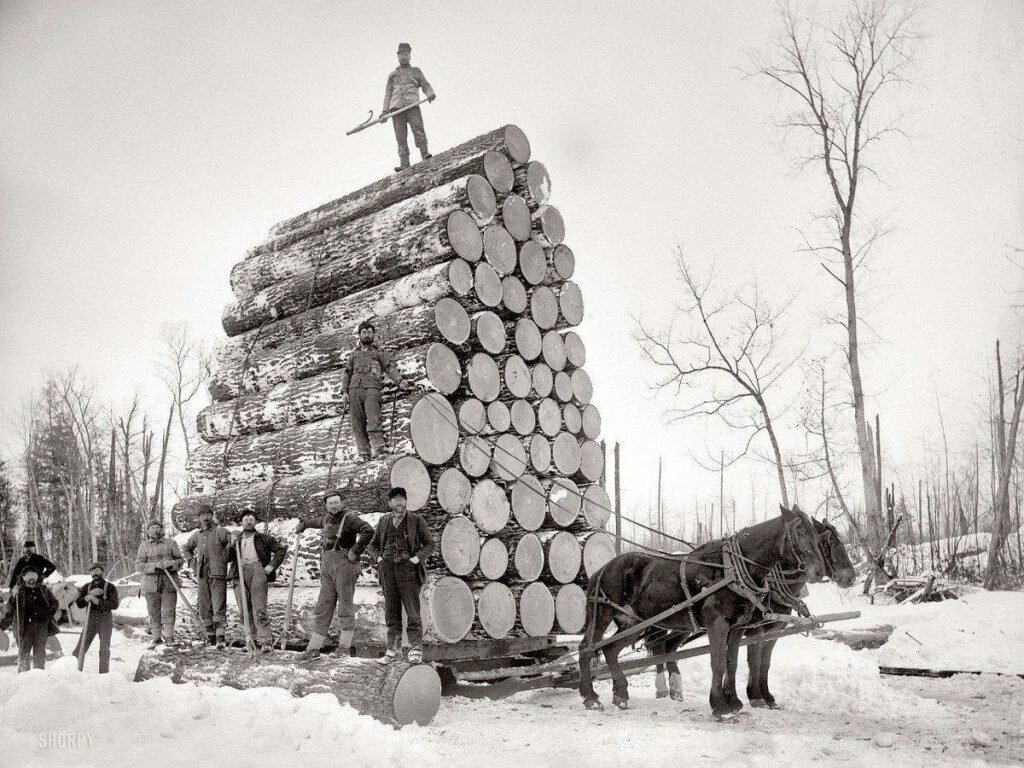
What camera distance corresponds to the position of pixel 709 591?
6895mm

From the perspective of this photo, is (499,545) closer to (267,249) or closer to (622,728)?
(622,728)

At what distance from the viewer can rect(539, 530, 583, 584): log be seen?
363 inches

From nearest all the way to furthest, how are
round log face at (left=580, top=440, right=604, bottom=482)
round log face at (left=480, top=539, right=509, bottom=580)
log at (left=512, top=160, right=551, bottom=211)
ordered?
1. round log face at (left=480, top=539, right=509, bottom=580)
2. round log face at (left=580, top=440, right=604, bottom=482)
3. log at (left=512, top=160, right=551, bottom=211)

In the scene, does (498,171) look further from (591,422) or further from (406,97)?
(591,422)

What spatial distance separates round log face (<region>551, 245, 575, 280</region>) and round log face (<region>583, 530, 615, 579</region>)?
3429 millimetres

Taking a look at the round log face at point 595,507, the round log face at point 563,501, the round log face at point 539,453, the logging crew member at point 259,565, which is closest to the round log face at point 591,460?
the round log face at point 595,507

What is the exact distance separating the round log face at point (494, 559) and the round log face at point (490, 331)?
224 centimetres

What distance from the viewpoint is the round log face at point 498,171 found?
32.2 feet

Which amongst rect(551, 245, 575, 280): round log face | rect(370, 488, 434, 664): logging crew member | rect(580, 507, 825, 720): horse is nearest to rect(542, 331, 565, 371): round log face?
rect(551, 245, 575, 280): round log face

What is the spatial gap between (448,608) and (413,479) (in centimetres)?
133

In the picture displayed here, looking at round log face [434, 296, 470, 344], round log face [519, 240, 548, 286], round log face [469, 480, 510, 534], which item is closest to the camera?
round log face [469, 480, 510, 534]

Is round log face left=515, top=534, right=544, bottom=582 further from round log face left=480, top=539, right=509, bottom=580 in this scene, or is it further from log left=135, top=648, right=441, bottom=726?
log left=135, top=648, right=441, bottom=726

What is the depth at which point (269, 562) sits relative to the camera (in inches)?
336

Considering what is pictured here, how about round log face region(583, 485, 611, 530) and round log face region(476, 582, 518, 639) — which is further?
round log face region(583, 485, 611, 530)
